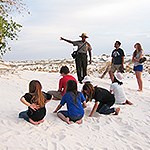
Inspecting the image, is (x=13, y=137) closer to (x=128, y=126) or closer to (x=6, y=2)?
(x=128, y=126)

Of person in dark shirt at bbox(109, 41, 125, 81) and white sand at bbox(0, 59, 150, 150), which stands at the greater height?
person in dark shirt at bbox(109, 41, 125, 81)

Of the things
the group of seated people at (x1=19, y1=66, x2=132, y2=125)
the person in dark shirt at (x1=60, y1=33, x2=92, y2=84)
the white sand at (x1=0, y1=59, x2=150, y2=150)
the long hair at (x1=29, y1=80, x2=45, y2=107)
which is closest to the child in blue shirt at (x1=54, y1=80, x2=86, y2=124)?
the group of seated people at (x1=19, y1=66, x2=132, y2=125)

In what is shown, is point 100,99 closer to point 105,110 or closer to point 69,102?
point 105,110

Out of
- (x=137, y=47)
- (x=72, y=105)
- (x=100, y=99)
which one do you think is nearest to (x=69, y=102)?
(x=72, y=105)

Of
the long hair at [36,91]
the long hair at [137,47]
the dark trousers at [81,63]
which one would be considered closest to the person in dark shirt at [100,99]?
the long hair at [36,91]

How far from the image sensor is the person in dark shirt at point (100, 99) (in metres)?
7.13

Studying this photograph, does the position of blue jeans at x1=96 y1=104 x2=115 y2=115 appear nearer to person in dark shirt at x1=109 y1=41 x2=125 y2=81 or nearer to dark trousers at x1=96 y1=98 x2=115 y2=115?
dark trousers at x1=96 y1=98 x2=115 y2=115

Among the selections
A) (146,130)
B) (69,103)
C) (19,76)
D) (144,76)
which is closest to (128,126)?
(146,130)

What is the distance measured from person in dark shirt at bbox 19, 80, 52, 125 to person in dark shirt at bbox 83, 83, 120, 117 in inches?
46.7

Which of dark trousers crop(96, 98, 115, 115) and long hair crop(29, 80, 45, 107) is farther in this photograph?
dark trousers crop(96, 98, 115, 115)

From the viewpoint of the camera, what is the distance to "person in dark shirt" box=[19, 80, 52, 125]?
6262 mm

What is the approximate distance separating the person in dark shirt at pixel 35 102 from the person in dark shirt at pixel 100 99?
3.89 ft

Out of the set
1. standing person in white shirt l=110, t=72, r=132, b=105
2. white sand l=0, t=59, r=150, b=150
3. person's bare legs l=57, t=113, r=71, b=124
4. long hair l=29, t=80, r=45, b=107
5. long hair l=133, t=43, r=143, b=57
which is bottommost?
white sand l=0, t=59, r=150, b=150

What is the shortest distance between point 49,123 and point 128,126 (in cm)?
181
